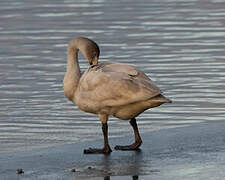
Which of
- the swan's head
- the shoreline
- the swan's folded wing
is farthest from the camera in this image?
the swan's head

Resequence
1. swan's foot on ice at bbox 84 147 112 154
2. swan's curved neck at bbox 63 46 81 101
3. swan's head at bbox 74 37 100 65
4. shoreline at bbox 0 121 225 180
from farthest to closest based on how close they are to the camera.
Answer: swan's head at bbox 74 37 100 65 → swan's curved neck at bbox 63 46 81 101 → swan's foot on ice at bbox 84 147 112 154 → shoreline at bbox 0 121 225 180

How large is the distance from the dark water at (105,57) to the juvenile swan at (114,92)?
42.1 inches

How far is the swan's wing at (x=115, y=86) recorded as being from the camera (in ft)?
27.8

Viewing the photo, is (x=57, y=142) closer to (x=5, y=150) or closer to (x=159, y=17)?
(x=5, y=150)

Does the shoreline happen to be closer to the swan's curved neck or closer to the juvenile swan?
the juvenile swan

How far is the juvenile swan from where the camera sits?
27.9ft

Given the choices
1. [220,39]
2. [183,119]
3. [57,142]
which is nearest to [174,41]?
[220,39]

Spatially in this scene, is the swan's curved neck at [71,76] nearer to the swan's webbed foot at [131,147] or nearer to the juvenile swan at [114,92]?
the juvenile swan at [114,92]

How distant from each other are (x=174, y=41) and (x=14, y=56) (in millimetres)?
3570

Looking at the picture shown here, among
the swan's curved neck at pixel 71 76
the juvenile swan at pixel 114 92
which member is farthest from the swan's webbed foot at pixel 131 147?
the swan's curved neck at pixel 71 76

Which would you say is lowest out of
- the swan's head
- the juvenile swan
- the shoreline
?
the shoreline

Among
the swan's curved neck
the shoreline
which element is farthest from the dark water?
the shoreline

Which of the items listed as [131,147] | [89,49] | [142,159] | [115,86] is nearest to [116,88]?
[115,86]

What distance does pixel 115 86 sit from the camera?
341 inches
